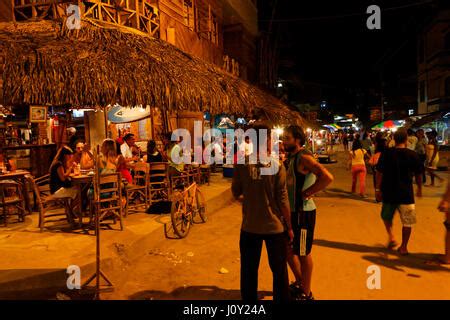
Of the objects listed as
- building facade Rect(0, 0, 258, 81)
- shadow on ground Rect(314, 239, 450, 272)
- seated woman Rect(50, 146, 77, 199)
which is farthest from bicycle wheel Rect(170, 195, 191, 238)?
building facade Rect(0, 0, 258, 81)

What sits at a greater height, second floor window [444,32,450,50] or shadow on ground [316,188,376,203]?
second floor window [444,32,450,50]

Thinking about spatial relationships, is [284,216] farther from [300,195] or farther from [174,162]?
[174,162]

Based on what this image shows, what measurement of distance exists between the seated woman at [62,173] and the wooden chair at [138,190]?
44.9 inches

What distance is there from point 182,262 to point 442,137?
30.2m

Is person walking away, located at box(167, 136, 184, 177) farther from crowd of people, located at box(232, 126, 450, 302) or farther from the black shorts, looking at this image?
the black shorts

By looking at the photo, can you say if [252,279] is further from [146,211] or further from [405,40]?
[405,40]

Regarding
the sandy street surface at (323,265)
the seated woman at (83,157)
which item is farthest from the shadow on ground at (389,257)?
the seated woman at (83,157)

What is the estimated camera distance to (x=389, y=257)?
17.9ft

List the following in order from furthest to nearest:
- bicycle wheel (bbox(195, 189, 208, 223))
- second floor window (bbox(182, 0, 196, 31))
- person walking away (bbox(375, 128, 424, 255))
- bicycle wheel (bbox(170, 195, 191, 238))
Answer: second floor window (bbox(182, 0, 196, 31)) → bicycle wheel (bbox(195, 189, 208, 223)) → bicycle wheel (bbox(170, 195, 191, 238)) → person walking away (bbox(375, 128, 424, 255))

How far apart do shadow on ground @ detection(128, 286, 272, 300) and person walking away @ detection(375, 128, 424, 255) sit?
255cm

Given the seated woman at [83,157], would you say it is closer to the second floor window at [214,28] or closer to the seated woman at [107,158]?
the seated woman at [107,158]

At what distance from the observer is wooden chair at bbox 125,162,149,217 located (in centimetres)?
788

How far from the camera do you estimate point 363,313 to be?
3.81 meters

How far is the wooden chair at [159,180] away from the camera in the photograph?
8484 mm
